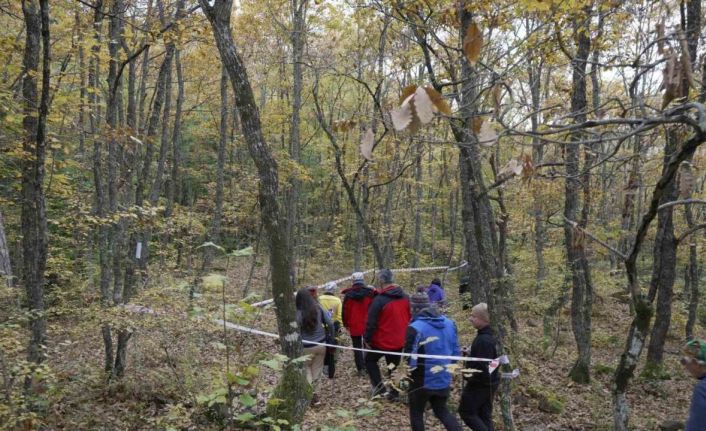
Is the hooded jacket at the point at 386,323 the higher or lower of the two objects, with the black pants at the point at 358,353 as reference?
higher

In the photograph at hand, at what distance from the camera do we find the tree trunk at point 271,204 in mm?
4613

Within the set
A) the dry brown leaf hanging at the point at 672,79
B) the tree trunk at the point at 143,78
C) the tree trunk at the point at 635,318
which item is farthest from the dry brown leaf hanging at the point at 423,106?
the tree trunk at the point at 143,78

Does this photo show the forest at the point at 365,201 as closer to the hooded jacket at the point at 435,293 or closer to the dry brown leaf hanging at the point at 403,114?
the dry brown leaf hanging at the point at 403,114

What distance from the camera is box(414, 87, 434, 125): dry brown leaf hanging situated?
1.50m

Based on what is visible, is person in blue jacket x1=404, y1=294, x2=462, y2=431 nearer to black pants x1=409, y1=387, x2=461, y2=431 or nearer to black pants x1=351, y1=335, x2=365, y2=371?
black pants x1=409, y1=387, x2=461, y2=431

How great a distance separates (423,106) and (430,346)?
13.9 feet

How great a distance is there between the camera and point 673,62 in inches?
72.0

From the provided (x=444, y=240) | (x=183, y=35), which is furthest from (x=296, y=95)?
(x=444, y=240)

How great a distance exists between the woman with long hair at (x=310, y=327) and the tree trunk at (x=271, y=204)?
82.9 inches

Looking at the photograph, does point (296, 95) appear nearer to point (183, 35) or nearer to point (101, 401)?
→ point (183, 35)

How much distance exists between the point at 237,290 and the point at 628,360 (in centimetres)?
1572

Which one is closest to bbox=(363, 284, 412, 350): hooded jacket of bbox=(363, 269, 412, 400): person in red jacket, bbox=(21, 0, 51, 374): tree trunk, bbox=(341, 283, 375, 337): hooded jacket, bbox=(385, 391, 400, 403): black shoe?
bbox=(363, 269, 412, 400): person in red jacket

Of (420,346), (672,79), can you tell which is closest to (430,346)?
(420,346)

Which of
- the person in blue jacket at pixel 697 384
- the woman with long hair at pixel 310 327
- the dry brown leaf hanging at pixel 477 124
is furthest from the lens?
the woman with long hair at pixel 310 327
